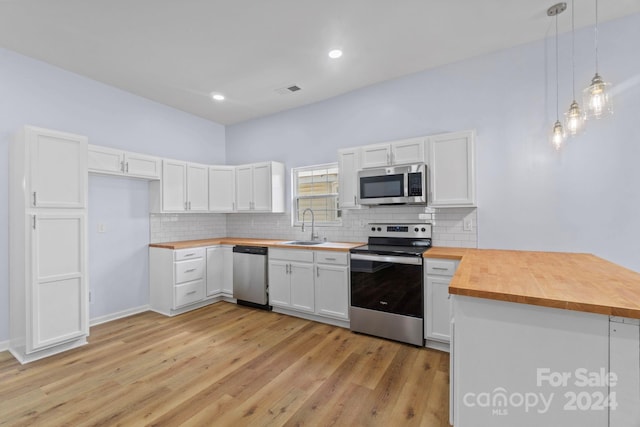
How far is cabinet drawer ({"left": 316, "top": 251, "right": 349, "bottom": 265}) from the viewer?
3.32m

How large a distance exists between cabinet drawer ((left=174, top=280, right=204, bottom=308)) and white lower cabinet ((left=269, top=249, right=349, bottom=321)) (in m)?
1.04

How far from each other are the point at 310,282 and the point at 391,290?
3.42 feet

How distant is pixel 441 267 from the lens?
2736mm

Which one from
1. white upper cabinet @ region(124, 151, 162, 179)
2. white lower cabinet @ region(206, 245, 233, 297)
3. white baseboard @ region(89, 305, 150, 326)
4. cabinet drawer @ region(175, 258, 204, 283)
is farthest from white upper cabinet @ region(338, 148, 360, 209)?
white baseboard @ region(89, 305, 150, 326)

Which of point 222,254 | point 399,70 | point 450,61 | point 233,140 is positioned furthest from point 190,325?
point 450,61

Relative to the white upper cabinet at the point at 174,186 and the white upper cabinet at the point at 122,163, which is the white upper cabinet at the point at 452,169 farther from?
the white upper cabinet at the point at 122,163

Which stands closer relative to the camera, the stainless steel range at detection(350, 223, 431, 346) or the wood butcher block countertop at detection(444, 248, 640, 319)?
the wood butcher block countertop at detection(444, 248, 640, 319)

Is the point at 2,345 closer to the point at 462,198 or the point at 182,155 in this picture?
Answer: the point at 182,155

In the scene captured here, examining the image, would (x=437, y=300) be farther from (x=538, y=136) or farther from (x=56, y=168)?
(x=56, y=168)

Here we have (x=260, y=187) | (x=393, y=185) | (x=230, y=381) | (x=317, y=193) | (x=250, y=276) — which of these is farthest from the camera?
(x=260, y=187)

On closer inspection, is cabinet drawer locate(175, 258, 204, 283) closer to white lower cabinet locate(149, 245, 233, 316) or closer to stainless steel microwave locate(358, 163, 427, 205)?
white lower cabinet locate(149, 245, 233, 316)

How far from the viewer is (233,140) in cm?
526

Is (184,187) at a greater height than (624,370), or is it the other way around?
(184,187)

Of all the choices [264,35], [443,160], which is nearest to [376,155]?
[443,160]
